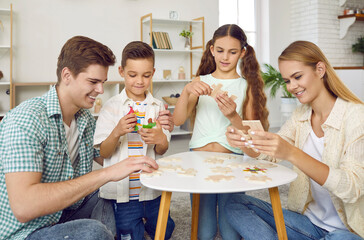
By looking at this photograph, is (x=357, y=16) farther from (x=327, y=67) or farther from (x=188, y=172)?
(x=188, y=172)

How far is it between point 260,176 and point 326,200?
42cm

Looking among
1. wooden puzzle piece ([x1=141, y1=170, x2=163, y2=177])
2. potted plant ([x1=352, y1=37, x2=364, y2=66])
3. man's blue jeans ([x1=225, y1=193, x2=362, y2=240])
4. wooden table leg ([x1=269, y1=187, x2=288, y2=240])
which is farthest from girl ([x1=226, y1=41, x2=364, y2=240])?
potted plant ([x1=352, y1=37, x2=364, y2=66])

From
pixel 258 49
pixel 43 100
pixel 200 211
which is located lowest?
pixel 200 211

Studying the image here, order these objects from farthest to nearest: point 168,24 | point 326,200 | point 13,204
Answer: point 168,24 < point 326,200 < point 13,204

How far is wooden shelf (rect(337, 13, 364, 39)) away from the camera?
644 centimetres

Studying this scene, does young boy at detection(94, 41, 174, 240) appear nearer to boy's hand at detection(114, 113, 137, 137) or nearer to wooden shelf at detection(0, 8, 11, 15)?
boy's hand at detection(114, 113, 137, 137)

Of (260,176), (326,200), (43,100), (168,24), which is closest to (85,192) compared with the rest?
(43,100)

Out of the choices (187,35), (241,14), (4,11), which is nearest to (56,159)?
(4,11)

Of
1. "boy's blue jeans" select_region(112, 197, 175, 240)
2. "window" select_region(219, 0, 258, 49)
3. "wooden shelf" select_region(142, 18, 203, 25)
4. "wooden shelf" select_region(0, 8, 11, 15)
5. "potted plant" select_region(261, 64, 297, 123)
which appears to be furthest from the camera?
"window" select_region(219, 0, 258, 49)

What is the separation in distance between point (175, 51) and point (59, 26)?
1.73m

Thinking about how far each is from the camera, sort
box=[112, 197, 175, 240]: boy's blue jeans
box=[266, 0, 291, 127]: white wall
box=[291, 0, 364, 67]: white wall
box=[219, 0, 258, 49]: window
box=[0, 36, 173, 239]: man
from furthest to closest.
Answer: box=[266, 0, 291, 127]: white wall < box=[219, 0, 258, 49]: window < box=[291, 0, 364, 67]: white wall < box=[112, 197, 175, 240]: boy's blue jeans < box=[0, 36, 173, 239]: man

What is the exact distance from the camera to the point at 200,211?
2.07 m

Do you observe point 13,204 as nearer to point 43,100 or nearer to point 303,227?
point 43,100

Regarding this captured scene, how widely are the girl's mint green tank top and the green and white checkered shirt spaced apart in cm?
83
